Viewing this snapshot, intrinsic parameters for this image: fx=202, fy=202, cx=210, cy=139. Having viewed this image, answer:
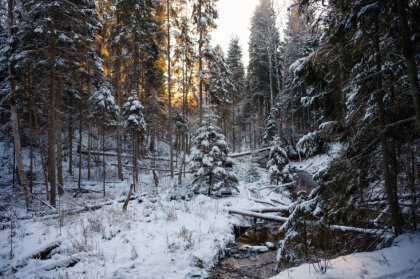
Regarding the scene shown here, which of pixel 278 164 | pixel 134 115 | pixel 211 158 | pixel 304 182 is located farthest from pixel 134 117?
pixel 304 182

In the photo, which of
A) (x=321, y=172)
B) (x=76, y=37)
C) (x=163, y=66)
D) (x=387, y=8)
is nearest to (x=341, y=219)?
(x=321, y=172)

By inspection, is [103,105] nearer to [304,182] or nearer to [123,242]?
[123,242]

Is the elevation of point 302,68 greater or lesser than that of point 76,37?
lesser

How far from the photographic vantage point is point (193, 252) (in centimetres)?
624

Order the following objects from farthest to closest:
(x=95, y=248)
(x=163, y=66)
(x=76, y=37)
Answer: (x=163, y=66)
(x=76, y=37)
(x=95, y=248)

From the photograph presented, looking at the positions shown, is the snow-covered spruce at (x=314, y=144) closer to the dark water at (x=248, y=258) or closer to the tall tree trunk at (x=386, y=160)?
the tall tree trunk at (x=386, y=160)

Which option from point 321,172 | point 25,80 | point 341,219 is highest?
point 25,80

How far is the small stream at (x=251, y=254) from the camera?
5.76 metres

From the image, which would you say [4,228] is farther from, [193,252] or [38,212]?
[193,252]

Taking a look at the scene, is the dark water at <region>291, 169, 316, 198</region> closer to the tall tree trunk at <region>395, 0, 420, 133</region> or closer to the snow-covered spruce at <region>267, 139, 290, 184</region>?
the snow-covered spruce at <region>267, 139, 290, 184</region>

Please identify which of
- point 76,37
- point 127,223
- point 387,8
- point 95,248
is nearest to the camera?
point 387,8

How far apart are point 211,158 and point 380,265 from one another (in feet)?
28.4

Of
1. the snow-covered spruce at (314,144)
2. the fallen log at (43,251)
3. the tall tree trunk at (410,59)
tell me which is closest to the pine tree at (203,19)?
the snow-covered spruce at (314,144)

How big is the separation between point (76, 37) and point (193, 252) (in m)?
12.6
